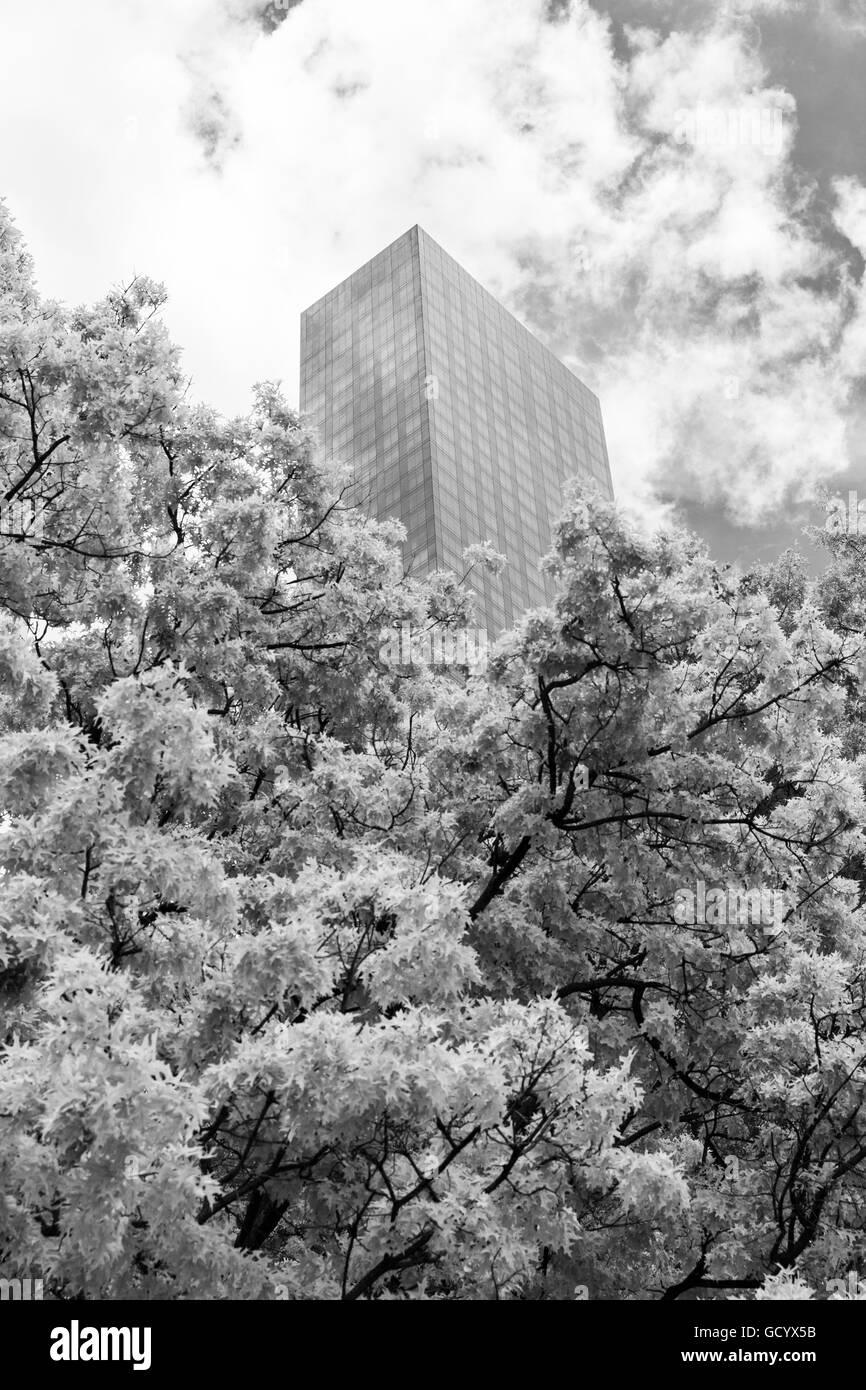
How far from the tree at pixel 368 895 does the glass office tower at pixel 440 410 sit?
70.6m

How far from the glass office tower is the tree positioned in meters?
70.6

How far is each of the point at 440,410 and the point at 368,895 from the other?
9225 cm

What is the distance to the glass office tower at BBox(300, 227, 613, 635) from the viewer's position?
9069 cm

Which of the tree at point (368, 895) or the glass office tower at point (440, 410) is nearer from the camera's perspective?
the tree at point (368, 895)

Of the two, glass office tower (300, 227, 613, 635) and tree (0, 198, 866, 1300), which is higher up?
glass office tower (300, 227, 613, 635)

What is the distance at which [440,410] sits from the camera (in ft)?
315

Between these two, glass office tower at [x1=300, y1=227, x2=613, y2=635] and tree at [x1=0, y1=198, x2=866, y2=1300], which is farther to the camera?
glass office tower at [x1=300, y1=227, x2=613, y2=635]

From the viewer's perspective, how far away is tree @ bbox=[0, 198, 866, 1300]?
6602 millimetres

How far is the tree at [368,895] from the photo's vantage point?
6602mm
